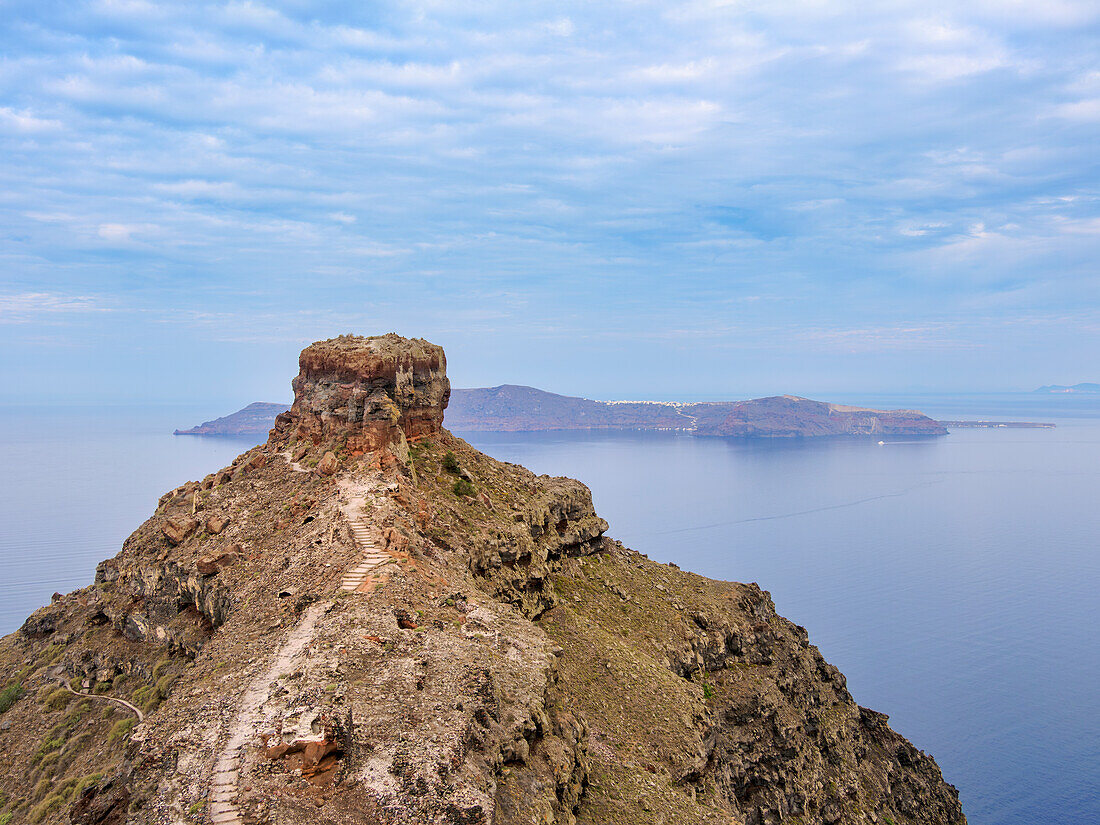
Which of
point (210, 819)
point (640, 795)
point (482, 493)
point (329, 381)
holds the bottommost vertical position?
point (640, 795)

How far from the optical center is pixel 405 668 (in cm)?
1781

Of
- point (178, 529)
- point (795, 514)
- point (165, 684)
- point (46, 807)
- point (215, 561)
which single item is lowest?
point (795, 514)

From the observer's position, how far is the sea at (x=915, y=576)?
2721 inches

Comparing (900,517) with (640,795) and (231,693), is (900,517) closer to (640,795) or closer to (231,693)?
(640,795)

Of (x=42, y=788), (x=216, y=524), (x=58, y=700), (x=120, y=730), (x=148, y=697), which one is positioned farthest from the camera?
(x=58, y=700)

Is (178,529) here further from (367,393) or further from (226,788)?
(226,788)

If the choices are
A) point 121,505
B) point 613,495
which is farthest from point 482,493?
point 613,495

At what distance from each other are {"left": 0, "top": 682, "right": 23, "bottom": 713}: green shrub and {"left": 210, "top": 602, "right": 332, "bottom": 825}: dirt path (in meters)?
22.6

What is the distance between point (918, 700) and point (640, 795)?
218ft

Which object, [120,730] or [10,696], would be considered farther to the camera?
[10,696]

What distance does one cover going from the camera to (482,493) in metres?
36.5

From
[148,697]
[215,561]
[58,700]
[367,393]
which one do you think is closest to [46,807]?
[148,697]

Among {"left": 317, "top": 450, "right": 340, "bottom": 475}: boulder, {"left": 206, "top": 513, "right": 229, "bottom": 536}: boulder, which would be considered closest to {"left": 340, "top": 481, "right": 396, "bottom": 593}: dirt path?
{"left": 317, "top": 450, "right": 340, "bottom": 475}: boulder

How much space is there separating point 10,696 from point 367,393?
72.4 ft
